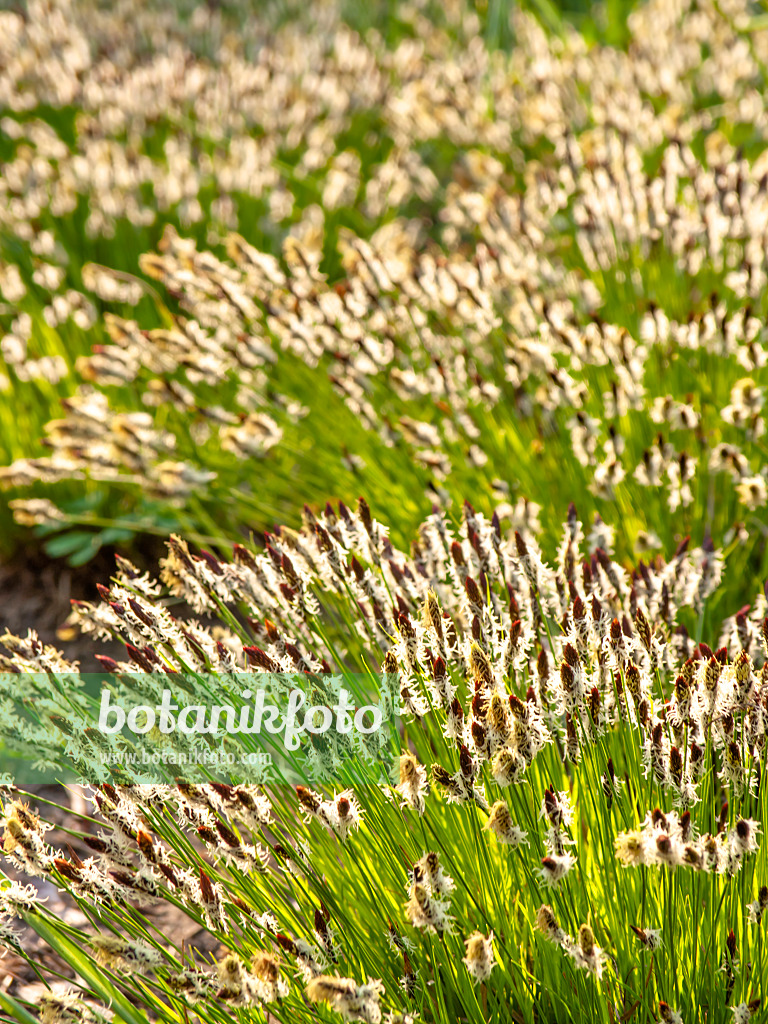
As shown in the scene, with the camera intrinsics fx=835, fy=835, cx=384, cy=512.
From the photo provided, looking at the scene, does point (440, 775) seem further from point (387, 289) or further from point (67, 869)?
point (387, 289)

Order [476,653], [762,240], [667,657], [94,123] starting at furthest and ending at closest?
[94,123] < [762,240] < [667,657] < [476,653]

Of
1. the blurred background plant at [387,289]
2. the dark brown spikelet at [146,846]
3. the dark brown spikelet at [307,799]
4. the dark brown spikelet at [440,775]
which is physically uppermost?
the blurred background plant at [387,289]

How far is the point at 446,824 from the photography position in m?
1.54

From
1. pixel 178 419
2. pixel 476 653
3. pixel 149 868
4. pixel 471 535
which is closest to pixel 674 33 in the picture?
pixel 178 419

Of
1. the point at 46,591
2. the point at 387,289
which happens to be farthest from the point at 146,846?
the point at 46,591

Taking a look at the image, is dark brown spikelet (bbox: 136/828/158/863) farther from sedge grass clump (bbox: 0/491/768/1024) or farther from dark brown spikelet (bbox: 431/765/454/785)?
dark brown spikelet (bbox: 431/765/454/785)

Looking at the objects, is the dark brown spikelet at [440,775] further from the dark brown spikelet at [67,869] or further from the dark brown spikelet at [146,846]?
the dark brown spikelet at [67,869]

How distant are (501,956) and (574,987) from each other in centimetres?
13

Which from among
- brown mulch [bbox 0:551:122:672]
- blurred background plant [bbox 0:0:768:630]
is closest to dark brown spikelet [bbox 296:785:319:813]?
blurred background plant [bbox 0:0:768:630]

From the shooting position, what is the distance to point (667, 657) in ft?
5.30

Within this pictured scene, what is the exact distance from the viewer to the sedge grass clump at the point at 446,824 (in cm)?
127

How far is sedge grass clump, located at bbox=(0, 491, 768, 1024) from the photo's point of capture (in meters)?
1.27

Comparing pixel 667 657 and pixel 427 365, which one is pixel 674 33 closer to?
pixel 427 365

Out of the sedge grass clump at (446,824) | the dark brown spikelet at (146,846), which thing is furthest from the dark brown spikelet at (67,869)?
the dark brown spikelet at (146,846)
